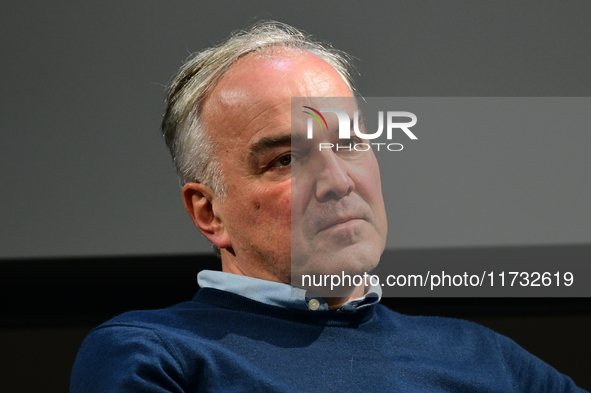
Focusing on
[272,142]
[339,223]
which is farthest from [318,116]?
[339,223]

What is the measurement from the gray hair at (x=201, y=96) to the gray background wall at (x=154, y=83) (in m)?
0.19

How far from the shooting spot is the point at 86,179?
64.0 inches

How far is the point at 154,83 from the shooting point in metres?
1.67

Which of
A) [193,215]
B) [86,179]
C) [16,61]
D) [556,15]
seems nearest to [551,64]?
[556,15]

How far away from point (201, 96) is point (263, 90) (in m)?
0.14

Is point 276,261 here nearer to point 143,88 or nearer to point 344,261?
point 344,261

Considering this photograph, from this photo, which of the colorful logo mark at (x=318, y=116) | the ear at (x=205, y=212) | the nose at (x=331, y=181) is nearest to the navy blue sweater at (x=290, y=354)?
the ear at (x=205, y=212)

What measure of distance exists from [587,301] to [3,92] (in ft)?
4.72

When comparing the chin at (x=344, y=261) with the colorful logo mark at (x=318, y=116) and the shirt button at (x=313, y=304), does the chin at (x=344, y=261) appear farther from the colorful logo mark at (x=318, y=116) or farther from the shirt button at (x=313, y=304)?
the colorful logo mark at (x=318, y=116)

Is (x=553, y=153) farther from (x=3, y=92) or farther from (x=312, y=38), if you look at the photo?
(x=3, y=92)

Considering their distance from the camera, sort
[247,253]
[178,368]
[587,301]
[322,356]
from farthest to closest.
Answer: [587,301], [247,253], [322,356], [178,368]

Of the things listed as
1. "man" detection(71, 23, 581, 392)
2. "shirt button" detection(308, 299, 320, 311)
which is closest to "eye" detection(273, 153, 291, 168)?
"man" detection(71, 23, 581, 392)

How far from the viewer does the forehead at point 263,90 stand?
4.28 feet

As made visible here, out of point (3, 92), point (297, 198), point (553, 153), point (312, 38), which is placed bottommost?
point (297, 198)
